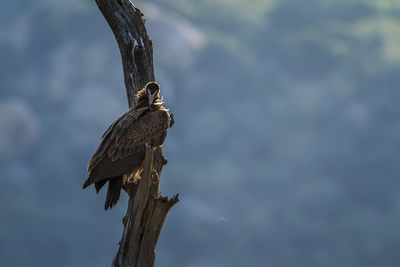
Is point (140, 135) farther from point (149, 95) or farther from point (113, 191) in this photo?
point (113, 191)

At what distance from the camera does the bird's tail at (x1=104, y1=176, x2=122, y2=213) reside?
10872 mm

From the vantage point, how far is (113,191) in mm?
11234

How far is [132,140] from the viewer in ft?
38.7

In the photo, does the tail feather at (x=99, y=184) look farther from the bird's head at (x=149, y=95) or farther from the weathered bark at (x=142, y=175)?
the bird's head at (x=149, y=95)

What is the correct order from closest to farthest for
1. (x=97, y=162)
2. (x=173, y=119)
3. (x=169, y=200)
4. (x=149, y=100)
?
1. (x=169, y=200)
2. (x=97, y=162)
3. (x=149, y=100)
4. (x=173, y=119)

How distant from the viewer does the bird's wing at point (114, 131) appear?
1149 cm

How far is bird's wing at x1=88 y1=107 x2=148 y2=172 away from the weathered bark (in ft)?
3.04

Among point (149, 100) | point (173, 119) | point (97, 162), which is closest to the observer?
point (97, 162)

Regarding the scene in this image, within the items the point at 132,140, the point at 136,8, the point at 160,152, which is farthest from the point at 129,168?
the point at 136,8

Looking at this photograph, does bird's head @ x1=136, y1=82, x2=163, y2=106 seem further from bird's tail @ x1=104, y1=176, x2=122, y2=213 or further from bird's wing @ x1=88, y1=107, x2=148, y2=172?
bird's tail @ x1=104, y1=176, x2=122, y2=213

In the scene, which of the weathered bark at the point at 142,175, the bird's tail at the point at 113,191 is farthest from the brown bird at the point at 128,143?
the weathered bark at the point at 142,175

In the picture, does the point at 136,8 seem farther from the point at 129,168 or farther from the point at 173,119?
the point at 129,168

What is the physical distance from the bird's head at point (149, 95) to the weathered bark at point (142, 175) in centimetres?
74

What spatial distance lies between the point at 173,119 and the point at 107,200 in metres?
3.03
